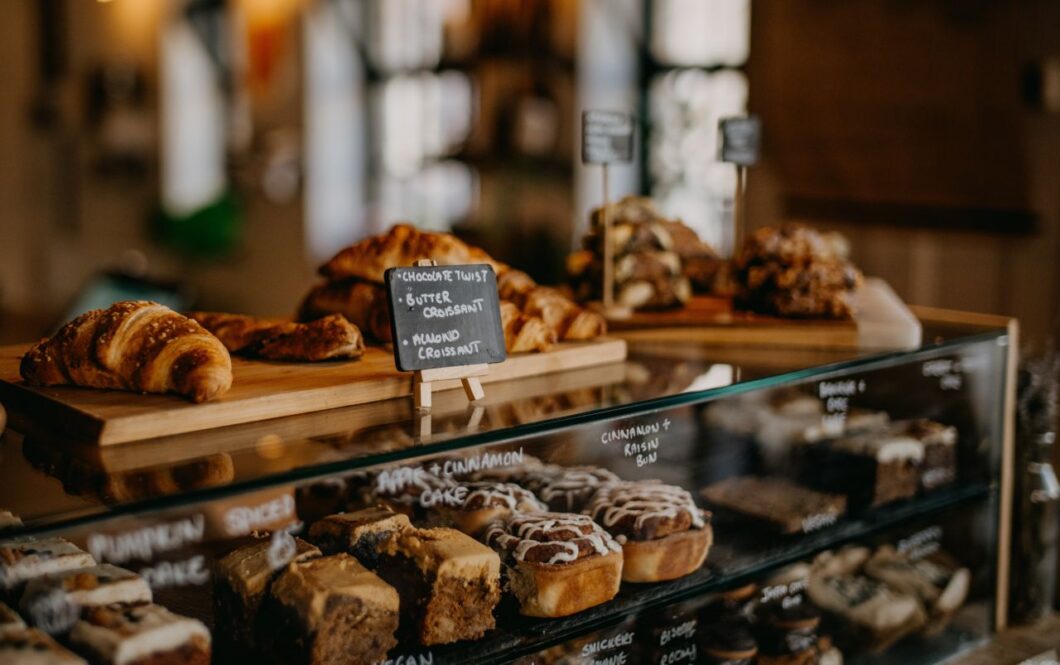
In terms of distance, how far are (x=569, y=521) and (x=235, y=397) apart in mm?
603

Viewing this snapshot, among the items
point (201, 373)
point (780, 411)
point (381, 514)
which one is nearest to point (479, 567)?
point (381, 514)

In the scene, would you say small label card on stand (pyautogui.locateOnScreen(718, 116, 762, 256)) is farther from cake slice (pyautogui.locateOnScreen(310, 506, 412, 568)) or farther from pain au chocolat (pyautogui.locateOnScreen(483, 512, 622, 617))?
cake slice (pyautogui.locateOnScreen(310, 506, 412, 568))

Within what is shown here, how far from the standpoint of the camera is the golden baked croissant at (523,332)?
192 centimetres

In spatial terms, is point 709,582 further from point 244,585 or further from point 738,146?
point 738,146

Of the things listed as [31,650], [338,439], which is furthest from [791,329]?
[31,650]

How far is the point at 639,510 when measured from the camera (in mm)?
1866

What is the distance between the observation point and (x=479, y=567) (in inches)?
64.9

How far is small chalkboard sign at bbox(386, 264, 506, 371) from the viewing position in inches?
61.8

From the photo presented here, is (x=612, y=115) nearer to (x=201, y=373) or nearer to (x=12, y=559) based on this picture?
(x=201, y=373)

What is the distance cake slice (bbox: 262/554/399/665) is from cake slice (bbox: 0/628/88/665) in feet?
1.03

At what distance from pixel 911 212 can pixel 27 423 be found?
3038 mm

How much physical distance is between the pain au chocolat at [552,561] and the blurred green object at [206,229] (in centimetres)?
643

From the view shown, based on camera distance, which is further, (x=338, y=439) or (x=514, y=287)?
(x=514, y=287)

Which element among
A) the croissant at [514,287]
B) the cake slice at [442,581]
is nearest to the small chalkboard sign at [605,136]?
the croissant at [514,287]
